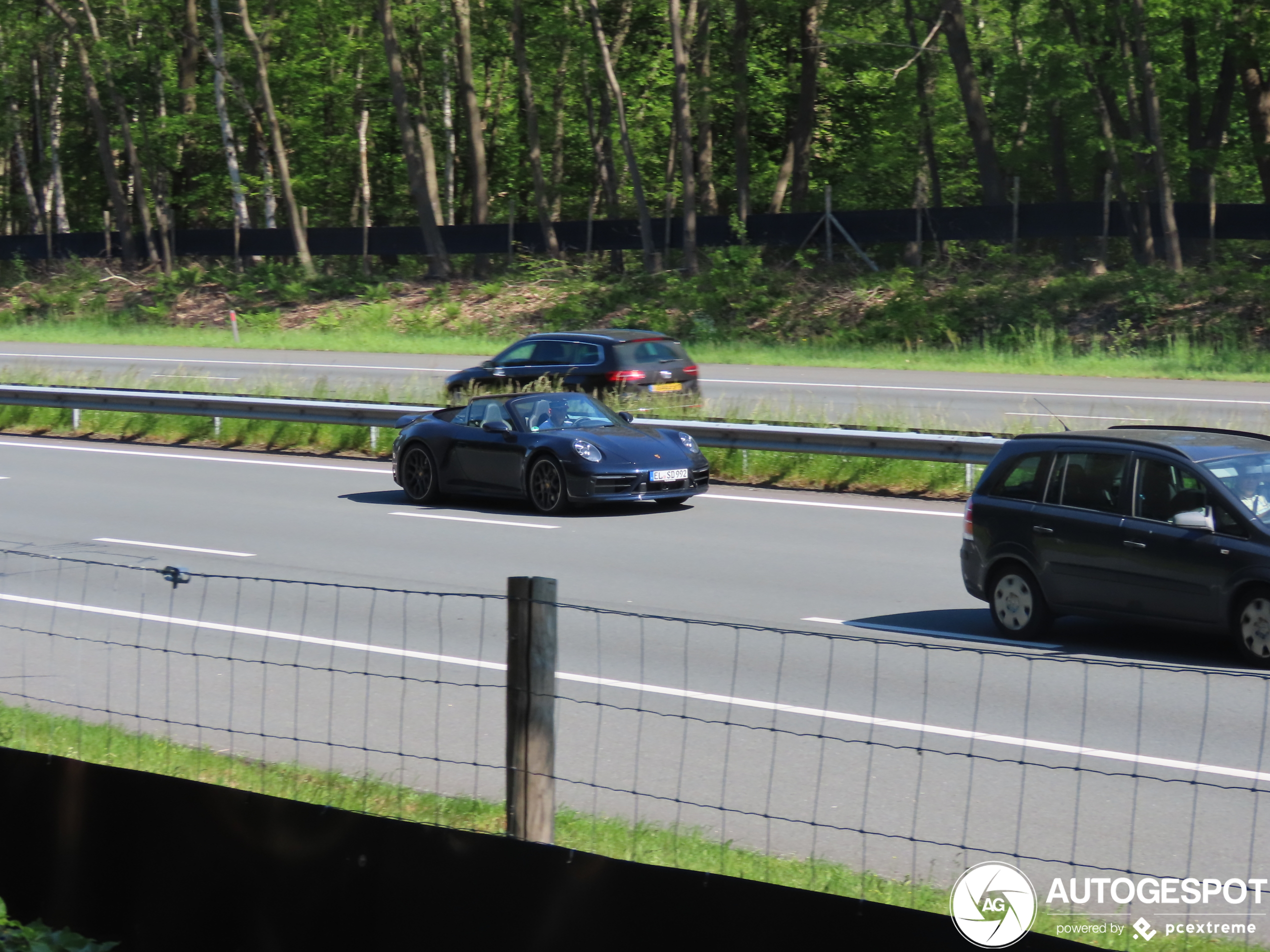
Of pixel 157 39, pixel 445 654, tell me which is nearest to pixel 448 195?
pixel 157 39

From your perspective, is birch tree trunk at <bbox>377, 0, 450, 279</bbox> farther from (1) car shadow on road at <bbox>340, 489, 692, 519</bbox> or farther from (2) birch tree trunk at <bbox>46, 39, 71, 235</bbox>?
(1) car shadow on road at <bbox>340, 489, 692, 519</bbox>

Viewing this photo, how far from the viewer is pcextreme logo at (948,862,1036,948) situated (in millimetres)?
3518

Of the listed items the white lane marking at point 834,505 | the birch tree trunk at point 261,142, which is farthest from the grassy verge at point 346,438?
the birch tree trunk at point 261,142

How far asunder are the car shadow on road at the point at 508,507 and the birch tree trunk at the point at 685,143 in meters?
25.2

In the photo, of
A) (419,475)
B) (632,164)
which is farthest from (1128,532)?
(632,164)

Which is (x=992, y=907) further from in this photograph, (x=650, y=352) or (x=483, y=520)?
(x=650, y=352)

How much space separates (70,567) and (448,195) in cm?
4625

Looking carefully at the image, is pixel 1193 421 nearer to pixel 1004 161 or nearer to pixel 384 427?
pixel 384 427

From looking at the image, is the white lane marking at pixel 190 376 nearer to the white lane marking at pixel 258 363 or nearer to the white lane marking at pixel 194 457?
the white lane marking at pixel 258 363

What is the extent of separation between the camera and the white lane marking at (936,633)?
9.93 metres

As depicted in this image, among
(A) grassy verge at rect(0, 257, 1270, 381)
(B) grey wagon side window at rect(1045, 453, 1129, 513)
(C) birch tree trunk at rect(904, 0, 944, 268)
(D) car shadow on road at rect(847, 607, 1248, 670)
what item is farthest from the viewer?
(C) birch tree trunk at rect(904, 0, 944, 268)

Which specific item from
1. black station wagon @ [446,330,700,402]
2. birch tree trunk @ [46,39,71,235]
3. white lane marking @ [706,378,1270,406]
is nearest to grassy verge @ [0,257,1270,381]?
white lane marking @ [706,378,1270,406]

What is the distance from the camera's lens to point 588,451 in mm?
15945

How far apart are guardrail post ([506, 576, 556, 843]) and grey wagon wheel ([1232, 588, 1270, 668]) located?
18.9 feet
